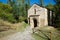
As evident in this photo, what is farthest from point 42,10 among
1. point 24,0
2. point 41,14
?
point 24,0

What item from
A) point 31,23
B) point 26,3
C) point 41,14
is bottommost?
point 31,23

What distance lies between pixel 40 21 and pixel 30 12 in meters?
4.35

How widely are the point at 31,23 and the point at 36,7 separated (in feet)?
16.2

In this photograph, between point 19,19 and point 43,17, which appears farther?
point 19,19

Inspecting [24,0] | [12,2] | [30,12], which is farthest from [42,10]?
[24,0]

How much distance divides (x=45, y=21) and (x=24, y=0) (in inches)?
818

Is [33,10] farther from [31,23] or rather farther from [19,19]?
[19,19]

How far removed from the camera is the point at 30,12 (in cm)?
3778

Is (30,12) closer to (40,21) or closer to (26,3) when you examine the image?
(40,21)

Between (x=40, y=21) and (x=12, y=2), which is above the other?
(x=12, y=2)

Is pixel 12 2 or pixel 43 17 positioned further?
pixel 12 2

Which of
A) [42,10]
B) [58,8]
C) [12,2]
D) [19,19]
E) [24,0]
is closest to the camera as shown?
[58,8]

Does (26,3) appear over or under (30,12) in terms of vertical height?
over

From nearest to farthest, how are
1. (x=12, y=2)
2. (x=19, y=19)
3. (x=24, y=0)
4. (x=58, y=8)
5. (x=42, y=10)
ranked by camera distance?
(x=58, y=8), (x=42, y=10), (x=19, y=19), (x=12, y=2), (x=24, y=0)
